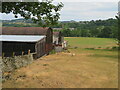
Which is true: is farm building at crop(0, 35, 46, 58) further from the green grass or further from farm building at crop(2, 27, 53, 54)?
the green grass

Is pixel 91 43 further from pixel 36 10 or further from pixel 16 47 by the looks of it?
pixel 36 10

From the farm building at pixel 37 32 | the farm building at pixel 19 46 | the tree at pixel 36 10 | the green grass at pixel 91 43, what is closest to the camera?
the tree at pixel 36 10

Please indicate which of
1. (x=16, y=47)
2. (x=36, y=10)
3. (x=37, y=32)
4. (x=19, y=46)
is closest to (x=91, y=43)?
(x=37, y=32)

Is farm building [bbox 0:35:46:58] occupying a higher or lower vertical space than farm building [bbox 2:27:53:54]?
lower

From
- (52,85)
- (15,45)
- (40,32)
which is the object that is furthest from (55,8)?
(40,32)

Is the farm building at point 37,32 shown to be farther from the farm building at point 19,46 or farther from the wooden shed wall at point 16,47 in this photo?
the wooden shed wall at point 16,47

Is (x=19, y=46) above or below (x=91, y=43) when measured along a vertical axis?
above

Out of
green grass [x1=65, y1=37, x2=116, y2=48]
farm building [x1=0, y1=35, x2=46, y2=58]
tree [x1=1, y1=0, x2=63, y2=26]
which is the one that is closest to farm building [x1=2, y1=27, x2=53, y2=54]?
farm building [x1=0, y1=35, x2=46, y2=58]

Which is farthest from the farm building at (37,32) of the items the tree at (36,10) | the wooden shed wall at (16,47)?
the tree at (36,10)

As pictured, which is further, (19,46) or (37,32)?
(37,32)

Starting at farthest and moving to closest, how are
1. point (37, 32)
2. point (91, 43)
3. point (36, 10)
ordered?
point (91, 43)
point (37, 32)
point (36, 10)

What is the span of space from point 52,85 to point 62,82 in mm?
1214

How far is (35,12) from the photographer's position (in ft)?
44.1

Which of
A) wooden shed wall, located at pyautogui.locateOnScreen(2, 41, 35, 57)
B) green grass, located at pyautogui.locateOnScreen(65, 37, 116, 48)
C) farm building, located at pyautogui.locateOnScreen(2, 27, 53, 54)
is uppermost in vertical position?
farm building, located at pyautogui.locateOnScreen(2, 27, 53, 54)
